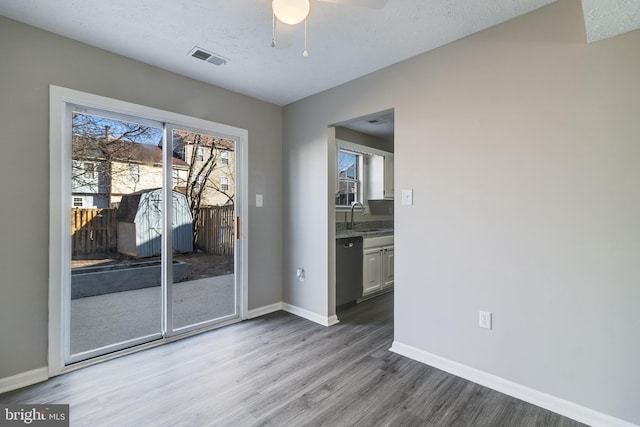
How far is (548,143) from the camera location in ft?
6.02

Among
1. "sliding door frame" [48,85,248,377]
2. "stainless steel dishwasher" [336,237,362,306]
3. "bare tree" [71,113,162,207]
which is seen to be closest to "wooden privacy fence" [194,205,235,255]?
"bare tree" [71,113,162,207]

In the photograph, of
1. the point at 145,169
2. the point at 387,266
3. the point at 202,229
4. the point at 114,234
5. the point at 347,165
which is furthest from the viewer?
the point at 347,165

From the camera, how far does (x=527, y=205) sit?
191 cm

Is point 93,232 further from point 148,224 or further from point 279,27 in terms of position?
point 279,27

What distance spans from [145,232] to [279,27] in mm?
2159

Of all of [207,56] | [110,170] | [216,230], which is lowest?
[216,230]

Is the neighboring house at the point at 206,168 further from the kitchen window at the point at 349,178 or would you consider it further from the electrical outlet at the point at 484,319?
the electrical outlet at the point at 484,319

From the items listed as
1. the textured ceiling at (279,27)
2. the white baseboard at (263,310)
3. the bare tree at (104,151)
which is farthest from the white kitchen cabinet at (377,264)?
the bare tree at (104,151)

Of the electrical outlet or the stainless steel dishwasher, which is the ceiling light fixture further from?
the stainless steel dishwasher

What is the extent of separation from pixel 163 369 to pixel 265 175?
222 cm

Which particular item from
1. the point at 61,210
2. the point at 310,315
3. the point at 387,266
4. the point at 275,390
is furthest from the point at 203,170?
the point at 387,266

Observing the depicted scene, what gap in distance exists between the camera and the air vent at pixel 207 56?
2379 millimetres

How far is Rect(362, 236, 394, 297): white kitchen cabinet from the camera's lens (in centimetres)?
388

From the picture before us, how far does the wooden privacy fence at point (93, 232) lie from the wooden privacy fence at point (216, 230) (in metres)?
0.73
